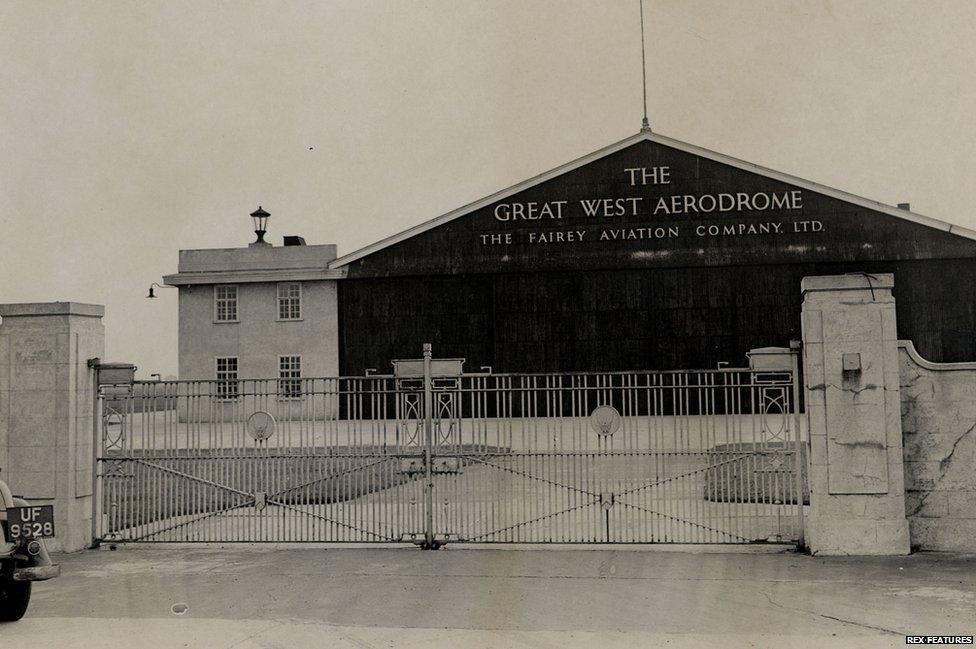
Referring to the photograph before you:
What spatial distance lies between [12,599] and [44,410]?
446cm

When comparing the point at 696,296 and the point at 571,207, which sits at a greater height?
the point at 571,207

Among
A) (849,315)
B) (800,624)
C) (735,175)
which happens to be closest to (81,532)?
(800,624)

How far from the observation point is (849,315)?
11.9m

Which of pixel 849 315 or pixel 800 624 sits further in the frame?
pixel 849 315

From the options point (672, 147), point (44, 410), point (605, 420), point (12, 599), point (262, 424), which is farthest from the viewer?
point (672, 147)

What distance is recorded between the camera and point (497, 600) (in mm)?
9602

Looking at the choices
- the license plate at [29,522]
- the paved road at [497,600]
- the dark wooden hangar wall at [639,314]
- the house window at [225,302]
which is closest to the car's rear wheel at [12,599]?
the paved road at [497,600]

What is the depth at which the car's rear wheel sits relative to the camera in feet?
30.6

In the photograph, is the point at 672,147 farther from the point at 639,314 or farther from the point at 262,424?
the point at 262,424

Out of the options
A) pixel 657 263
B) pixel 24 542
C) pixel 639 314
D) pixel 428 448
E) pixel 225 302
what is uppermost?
pixel 657 263

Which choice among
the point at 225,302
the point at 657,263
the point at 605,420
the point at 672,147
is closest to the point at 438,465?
the point at 605,420

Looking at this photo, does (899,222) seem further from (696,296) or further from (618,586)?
(618,586)

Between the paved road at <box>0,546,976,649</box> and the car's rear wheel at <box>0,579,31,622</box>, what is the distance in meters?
0.15

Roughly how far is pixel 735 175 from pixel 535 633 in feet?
105
